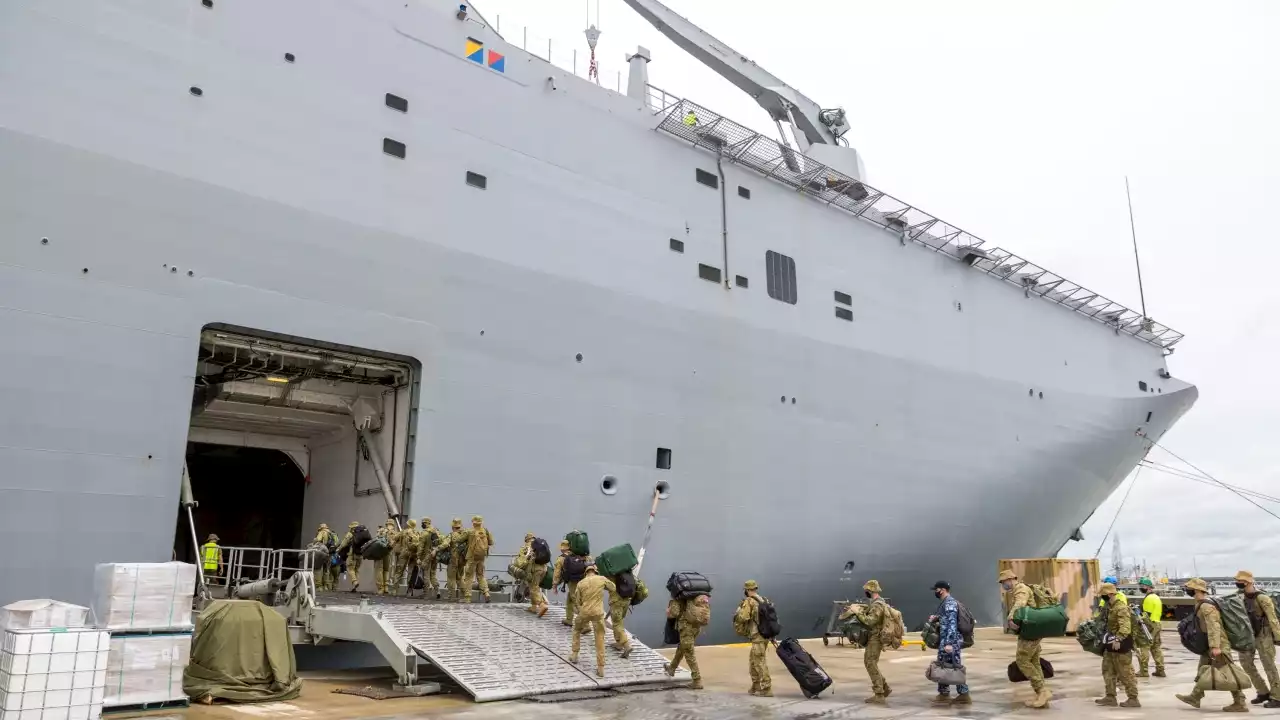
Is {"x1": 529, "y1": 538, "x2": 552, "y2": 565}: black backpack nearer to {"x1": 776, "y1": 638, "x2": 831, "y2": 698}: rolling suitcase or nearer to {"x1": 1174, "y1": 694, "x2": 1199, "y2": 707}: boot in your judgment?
{"x1": 776, "y1": 638, "x2": 831, "y2": 698}: rolling suitcase

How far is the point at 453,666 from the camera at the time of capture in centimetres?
767

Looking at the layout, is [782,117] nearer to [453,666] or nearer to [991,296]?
[991,296]

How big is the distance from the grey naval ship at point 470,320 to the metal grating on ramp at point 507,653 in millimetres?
2286

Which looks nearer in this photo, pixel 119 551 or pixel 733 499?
pixel 119 551

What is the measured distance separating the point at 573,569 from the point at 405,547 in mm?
2607

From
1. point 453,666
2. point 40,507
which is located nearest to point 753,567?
point 453,666

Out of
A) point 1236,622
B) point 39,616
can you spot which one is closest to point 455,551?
point 39,616

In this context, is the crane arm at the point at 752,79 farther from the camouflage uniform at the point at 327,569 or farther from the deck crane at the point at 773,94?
the camouflage uniform at the point at 327,569

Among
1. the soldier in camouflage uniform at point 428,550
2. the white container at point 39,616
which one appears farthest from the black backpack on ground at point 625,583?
the white container at point 39,616

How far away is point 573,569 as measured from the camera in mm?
9266

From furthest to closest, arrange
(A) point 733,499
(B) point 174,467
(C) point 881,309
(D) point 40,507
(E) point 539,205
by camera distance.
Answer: (C) point 881,309 → (A) point 733,499 → (E) point 539,205 → (B) point 174,467 → (D) point 40,507

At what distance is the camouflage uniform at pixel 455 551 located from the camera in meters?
10.2

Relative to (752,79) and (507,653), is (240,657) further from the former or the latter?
(752,79)

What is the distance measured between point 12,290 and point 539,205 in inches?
258
